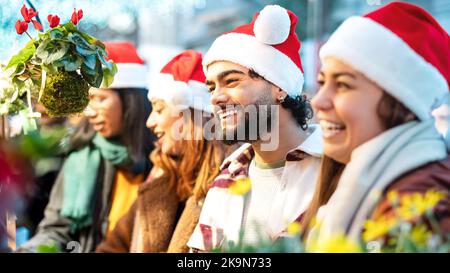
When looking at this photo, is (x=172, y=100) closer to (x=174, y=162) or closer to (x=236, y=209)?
(x=174, y=162)

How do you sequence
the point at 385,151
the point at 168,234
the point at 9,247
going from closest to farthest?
1. the point at 385,151
2. the point at 9,247
3. the point at 168,234

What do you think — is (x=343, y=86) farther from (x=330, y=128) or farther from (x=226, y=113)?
(x=226, y=113)

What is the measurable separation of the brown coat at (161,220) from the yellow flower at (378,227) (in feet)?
3.42

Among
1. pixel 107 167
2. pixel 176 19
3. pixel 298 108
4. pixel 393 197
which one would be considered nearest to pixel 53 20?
pixel 298 108

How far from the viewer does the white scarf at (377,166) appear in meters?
1.57

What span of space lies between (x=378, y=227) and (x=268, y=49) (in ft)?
2.63

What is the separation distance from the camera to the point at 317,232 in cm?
169

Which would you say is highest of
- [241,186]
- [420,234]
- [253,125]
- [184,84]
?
[184,84]

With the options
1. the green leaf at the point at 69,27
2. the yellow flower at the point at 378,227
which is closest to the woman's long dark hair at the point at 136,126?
the green leaf at the point at 69,27

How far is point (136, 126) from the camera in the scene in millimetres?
3289

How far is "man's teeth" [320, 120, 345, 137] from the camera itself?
65.5 inches

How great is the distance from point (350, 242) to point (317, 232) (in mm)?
114

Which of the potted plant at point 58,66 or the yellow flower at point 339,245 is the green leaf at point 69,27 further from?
the yellow flower at point 339,245

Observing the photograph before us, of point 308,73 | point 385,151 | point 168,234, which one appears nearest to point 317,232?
point 385,151
